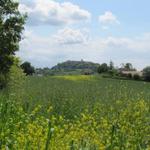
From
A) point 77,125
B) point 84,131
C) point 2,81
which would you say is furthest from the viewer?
point 2,81

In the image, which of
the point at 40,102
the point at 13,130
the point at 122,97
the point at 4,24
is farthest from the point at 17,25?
the point at 13,130

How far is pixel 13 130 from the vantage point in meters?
10.4

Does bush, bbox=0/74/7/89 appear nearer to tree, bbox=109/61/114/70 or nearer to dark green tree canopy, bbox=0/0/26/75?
dark green tree canopy, bbox=0/0/26/75

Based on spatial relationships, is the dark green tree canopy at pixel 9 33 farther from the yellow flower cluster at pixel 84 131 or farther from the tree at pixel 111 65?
the tree at pixel 111 65

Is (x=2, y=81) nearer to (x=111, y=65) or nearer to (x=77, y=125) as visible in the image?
(x=77, y=125)

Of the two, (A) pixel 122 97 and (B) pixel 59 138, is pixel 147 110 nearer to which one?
(A) pixel 122 97

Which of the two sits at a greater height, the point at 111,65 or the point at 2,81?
the point at 111,65

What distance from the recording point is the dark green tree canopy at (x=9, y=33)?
104ft

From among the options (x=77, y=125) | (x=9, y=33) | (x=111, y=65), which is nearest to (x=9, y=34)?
(x=9, y=33)

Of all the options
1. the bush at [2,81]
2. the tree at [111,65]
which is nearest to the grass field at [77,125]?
the bush at [2,81]

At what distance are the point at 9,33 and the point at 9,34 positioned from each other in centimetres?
9

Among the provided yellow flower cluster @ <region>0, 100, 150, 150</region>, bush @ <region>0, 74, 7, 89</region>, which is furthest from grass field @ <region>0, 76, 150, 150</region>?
bush @ <region>0, 74, 7, 89</region>

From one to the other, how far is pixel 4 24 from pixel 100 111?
1653cm

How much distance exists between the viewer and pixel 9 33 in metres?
32.1
